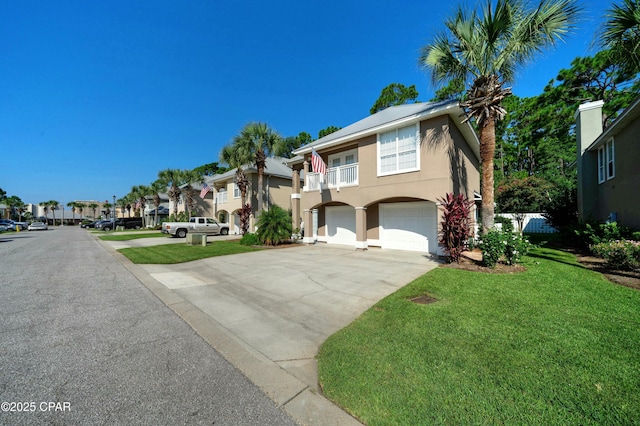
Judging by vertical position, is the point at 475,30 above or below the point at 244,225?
above

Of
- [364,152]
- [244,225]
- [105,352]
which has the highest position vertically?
[364,152]

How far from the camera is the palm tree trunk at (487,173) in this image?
880 cm

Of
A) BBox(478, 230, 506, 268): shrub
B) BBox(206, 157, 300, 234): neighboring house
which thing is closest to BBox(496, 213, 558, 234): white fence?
BBox(478, 230, 506, 268): shrub

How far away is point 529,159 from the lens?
111 feet

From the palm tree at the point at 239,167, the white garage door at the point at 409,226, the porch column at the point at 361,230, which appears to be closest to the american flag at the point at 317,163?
the porch column at the point at 361,230

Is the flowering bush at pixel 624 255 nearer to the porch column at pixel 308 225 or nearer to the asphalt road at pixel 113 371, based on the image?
the asphalt road at pixel 113 371

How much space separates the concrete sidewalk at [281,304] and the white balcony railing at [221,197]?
17010 millimetres

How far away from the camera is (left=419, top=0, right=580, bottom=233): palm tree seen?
26.3 ft

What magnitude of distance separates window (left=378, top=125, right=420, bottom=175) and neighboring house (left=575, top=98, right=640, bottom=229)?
272 inches

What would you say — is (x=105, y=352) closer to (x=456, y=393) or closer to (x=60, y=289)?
(x=456, y=393)

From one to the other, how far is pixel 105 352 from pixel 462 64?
40.8 feet

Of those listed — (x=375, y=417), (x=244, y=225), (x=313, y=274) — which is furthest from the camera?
(x=244, y=225)

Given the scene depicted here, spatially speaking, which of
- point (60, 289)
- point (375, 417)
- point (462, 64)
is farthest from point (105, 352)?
point (462, 64)

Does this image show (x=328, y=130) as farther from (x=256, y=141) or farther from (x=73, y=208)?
→ (x=73, y=208)
